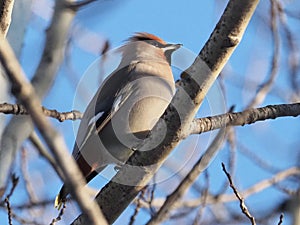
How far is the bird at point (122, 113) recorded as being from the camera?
167 inches

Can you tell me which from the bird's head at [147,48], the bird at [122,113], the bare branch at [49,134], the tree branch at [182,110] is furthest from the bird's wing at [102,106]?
the bare branch at [49,134]

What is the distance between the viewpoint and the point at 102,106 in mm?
4445

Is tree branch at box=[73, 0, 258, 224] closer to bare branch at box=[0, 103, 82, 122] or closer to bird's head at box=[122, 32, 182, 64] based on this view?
bare branch at box=[0, 103, 82, 122]

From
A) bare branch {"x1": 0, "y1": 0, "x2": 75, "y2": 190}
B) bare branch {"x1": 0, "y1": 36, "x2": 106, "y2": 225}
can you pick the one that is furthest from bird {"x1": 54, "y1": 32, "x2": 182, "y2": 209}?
bare branch {"x1": 0, "y1": 36, "x2": 106, "y2": 225}

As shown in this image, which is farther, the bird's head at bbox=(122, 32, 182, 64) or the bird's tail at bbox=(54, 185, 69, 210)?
the bird's head at bbox=(122, 32, 182, 64)

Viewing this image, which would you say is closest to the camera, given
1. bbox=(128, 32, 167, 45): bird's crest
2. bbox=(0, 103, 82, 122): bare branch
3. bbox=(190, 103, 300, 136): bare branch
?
bbox=(190, 103, 300, 136): bare branch

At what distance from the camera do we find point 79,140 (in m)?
4.29

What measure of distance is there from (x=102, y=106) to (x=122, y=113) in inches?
4.9

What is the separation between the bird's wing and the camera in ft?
14.1

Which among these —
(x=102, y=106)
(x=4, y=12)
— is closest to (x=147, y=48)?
(x=102, y=106)

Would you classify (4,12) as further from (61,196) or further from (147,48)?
(147,48)

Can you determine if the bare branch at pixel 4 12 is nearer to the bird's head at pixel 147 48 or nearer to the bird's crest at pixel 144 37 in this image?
the bird's head at pixel 147 48

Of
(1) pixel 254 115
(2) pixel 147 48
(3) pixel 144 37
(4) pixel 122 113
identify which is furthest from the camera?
(3) pixel 144 37

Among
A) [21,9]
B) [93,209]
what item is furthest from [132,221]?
[93,209]
